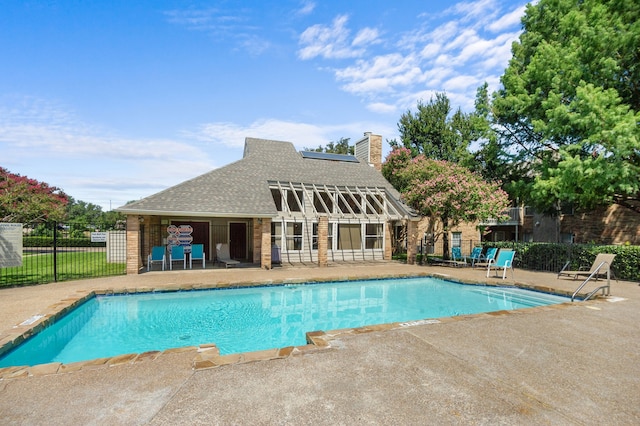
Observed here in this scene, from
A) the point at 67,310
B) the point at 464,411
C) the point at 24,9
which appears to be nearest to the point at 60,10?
the point at 24,9

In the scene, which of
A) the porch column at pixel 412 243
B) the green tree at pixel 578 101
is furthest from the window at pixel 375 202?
the green tree at pixel 578 101

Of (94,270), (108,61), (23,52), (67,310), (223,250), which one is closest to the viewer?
(67,310)

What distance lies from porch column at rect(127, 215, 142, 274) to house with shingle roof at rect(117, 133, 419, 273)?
1.4 inches

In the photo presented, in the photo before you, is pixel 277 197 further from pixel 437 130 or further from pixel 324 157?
pixel 437 130

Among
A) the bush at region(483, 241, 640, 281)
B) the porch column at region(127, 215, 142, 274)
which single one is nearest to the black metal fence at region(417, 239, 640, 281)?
the bush at region(483, 241, 640, 281)

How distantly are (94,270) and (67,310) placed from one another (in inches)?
302

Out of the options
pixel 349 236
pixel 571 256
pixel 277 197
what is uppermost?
pixel 277 197

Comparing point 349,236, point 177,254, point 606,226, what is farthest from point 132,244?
point 606,226

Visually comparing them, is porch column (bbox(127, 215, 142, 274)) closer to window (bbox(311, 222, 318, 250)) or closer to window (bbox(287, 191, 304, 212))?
window (bbox(287, 191, 304, 212))

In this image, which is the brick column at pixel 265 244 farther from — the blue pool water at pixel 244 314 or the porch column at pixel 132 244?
the porch column at pixel 132 244

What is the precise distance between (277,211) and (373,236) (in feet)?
22.7

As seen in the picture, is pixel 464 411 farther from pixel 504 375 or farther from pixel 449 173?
pixel 449 173

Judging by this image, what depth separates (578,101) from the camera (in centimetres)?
1326

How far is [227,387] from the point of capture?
402 cm
